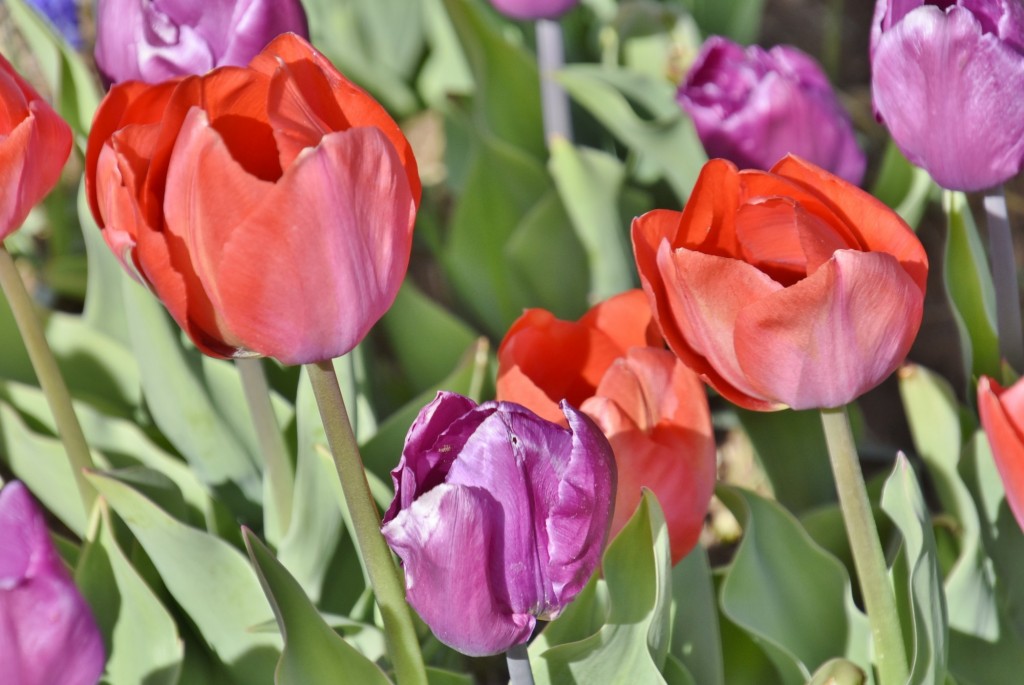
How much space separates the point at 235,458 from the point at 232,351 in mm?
415

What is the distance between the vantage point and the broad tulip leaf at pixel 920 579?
2.10ft

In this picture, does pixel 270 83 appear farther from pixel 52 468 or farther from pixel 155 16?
pixel 52 468

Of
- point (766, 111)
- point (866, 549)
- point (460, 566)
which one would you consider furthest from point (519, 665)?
point (766, 111)

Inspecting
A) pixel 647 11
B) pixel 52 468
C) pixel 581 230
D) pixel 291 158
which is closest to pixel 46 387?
pixel 52 468

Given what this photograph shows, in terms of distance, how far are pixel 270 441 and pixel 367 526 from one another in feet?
0.80

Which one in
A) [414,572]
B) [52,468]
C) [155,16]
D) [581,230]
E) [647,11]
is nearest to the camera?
[414,572]

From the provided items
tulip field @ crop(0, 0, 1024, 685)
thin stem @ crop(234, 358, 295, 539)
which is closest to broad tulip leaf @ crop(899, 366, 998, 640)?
tulip field @ crop(0, 0, 1024, 685)

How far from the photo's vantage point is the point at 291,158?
1.76ft

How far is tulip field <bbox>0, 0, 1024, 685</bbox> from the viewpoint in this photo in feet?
1.64

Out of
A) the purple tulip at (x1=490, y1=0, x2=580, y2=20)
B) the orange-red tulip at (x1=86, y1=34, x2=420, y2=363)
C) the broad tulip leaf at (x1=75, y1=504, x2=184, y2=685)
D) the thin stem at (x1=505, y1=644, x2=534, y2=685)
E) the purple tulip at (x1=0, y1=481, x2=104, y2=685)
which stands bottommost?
the broad tulip leaf at (x1=75, y1=504, x2=184, y2=685)

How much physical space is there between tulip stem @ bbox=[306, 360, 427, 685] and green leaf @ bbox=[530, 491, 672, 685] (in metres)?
0.07

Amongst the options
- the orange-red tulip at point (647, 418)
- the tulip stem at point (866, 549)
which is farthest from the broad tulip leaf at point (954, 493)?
the orange-red tulip at point (647, 418)

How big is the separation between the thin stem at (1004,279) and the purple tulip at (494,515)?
0.40 metres

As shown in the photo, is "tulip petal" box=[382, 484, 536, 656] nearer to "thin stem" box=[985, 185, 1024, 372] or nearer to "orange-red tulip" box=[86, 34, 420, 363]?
"orange-red tulip" box=[86, 34, 420, 363]
